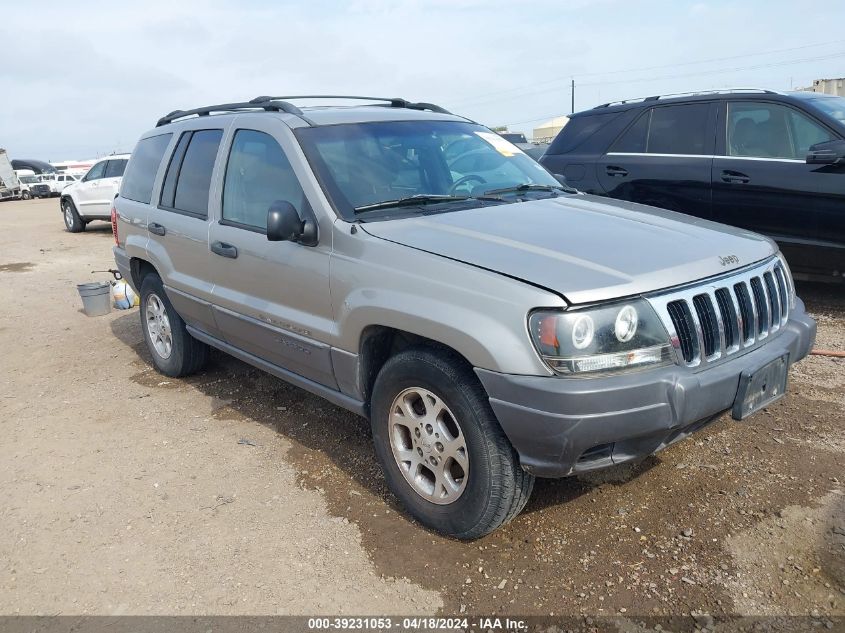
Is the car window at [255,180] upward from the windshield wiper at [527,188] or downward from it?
upward

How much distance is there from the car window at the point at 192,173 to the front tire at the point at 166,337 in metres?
0.74

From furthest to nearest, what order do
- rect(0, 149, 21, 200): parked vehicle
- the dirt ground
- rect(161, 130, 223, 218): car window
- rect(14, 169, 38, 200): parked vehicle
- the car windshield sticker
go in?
rect(14, 169, 38, 200): parked vehicle, rect(0, 149, 21, 200): parked vehicle, rect(161, 130, 223, 218): car window, the car windshield sticker, the dirt ground

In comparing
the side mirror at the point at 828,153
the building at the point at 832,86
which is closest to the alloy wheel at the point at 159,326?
the side mirror at the point at 828,153

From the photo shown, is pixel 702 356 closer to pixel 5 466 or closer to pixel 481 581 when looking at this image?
pixel 481 581

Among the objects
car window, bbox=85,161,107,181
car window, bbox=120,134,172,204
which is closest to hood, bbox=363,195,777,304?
car window, bbox=120,134,172,204

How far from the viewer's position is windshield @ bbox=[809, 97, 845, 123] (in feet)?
18.4

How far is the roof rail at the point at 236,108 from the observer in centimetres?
390

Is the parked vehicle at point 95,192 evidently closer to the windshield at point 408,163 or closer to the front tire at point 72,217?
the front tire at point 72,217

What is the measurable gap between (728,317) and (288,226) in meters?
1.97

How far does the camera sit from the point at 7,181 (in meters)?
31.3

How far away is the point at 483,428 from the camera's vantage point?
265 centimetres

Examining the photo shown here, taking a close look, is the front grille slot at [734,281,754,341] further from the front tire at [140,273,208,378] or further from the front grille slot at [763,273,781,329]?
the front tire at [140,273,208,378]

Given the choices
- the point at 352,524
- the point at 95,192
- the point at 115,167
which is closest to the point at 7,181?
the point at 115,167

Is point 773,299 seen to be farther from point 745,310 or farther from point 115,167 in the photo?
point 115,167
